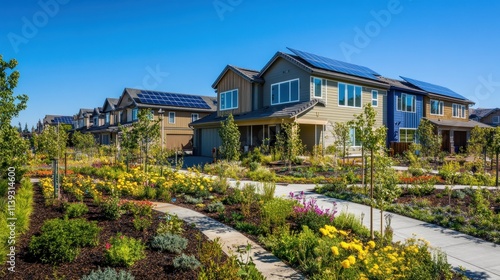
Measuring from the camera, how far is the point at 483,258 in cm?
494

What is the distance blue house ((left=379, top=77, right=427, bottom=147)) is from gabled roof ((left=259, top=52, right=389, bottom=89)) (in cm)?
159

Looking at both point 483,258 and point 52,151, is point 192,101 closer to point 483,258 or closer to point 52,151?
point 52,151

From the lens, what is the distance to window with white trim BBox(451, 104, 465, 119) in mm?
31344

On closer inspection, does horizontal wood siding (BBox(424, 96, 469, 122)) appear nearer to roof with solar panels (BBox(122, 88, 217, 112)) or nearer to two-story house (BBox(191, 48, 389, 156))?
two-story house (BBox(191, 48, 389, 156))

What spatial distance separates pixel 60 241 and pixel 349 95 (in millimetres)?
20709

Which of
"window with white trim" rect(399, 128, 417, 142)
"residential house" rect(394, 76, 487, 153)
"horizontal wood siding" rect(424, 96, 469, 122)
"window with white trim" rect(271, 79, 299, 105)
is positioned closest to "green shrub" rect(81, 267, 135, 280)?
"window with white trim" rect(271, 79, 299, 105)

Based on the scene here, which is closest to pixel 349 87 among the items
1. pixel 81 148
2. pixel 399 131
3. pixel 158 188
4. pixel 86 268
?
pixel 399 131

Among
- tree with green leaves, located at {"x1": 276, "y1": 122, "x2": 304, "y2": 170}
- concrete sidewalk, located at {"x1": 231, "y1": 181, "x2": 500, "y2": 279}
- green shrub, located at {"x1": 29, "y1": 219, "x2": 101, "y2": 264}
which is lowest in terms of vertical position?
concrete sidewalk, located at {"x1": 231, "y1": 181, "x2": 500, "y2": 279}

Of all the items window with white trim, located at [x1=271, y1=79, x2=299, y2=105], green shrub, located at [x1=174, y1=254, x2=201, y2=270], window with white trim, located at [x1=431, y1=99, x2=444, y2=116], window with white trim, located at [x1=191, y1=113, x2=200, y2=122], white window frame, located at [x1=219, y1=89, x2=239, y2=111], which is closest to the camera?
green shrub, located at [x1=174, y1=254, x2=201, y2=270]

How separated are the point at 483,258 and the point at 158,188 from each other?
795cm

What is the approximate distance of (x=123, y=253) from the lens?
4.14 m

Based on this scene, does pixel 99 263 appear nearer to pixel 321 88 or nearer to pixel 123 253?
pixel 123 253

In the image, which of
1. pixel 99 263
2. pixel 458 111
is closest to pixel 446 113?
pixel 458 111

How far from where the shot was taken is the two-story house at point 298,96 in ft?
64.9
